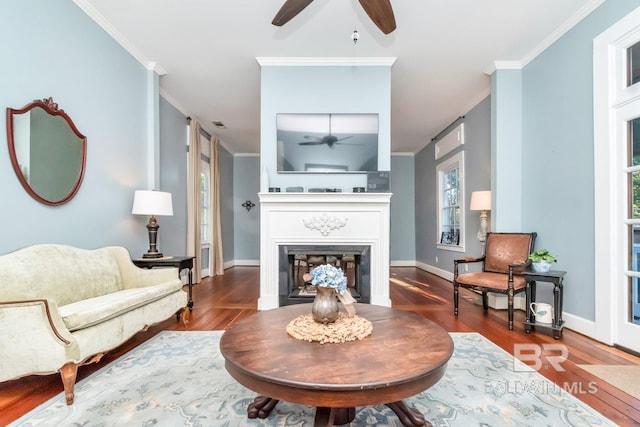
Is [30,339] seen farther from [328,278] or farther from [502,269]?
[502,269]

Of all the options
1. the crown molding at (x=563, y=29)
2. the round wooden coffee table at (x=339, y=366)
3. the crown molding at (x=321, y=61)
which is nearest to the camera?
the round wooden coffee table at (x=339, y=366)

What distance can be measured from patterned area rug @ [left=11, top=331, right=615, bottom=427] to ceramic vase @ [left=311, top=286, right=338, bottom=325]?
0.49m

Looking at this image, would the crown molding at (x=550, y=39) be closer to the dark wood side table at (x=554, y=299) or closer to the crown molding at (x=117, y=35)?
the dark wood side table at (x=554, y=299)

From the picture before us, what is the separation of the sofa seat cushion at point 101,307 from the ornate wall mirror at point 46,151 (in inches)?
36.6

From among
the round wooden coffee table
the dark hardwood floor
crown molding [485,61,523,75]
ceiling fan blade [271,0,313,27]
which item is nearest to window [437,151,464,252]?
the dark hardwood floor

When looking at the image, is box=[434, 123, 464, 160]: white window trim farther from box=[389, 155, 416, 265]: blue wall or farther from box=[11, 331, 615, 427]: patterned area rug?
box=[11, 331, 615, 427]: patterned area rug

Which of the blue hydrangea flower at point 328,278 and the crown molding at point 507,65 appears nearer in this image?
the blue hydrangea flower at point 328,278

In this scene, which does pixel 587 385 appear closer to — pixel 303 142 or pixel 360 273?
pixel 360 273

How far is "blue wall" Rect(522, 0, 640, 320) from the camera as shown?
273cm

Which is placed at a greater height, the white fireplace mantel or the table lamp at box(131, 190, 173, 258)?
the table lamp at box(131, 190, 173, 258)

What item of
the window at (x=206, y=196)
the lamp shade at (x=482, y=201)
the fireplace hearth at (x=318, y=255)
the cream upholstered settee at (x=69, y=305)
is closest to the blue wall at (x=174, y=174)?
the window at (x=206, y=196)

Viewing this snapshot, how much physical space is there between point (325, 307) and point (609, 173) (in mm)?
2624

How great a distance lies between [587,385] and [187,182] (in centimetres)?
536

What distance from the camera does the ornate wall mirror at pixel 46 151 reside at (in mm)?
2234
